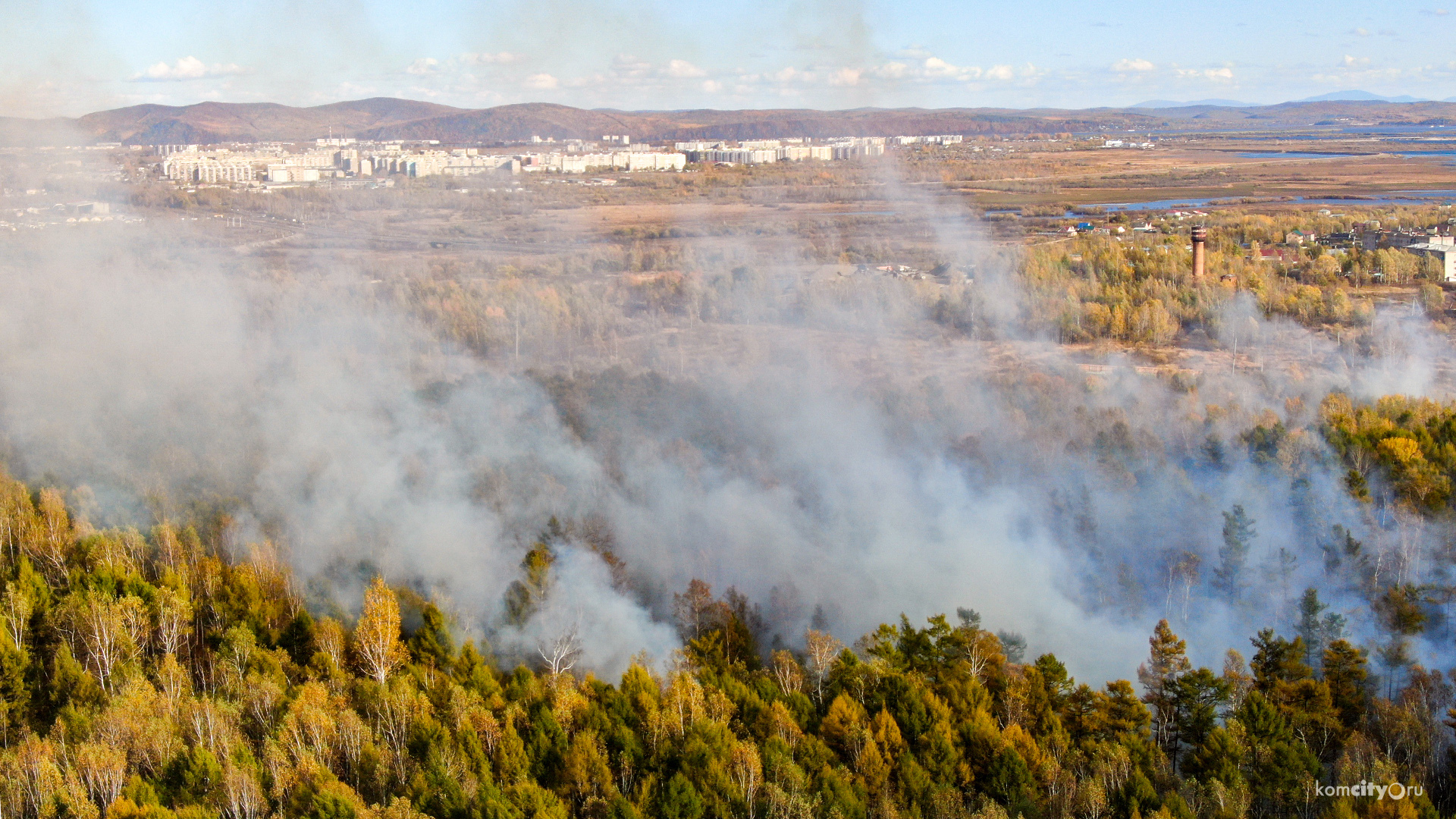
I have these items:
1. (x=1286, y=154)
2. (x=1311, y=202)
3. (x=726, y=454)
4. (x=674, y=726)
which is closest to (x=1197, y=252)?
(x=726, y=454)

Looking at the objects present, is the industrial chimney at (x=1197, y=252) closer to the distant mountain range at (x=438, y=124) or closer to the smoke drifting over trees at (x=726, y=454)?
the smoke drifting over trees at (x=726, y=454)

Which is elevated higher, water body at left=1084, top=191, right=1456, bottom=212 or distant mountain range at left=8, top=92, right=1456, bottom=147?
distant mountain range at left=8, top=92, right=1456, bottom=147

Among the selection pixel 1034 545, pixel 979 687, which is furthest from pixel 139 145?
pixel 979 687

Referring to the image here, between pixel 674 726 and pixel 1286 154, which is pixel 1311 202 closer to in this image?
pixel 1286 154

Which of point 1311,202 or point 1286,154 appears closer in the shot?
point 1311,202

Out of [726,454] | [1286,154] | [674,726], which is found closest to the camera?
[674,726]

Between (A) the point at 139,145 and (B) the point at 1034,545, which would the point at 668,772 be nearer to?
(B) the point at 1034,545

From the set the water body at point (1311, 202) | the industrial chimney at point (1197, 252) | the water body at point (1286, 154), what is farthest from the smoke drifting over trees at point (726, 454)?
the water body at point (1286, 154)

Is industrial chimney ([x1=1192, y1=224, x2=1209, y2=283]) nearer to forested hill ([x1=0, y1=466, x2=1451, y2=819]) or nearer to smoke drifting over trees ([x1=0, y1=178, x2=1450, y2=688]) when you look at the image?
smoke drifting over trees ([x1=0, y1=178, x2=1450, y2=688])

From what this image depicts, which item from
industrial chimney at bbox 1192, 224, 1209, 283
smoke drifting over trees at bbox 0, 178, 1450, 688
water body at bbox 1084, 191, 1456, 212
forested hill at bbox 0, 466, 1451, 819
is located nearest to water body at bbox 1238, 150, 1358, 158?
water body at bbox 1084, 191, 1456, 212
